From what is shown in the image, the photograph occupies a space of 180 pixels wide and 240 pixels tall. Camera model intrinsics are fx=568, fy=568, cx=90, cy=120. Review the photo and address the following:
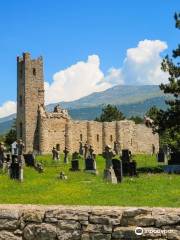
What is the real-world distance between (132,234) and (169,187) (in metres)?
12.2

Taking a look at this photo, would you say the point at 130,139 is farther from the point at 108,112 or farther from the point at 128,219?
the point at 128,219

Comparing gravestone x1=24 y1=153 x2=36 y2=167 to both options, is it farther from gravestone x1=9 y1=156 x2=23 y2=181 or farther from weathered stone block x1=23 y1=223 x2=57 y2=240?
weathered stone block x1=23 y1=223 x2=57 y2=240

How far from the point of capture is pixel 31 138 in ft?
245

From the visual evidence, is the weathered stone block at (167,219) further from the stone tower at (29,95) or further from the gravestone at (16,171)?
the stone tower at (29,95)

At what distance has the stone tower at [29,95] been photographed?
75.1m

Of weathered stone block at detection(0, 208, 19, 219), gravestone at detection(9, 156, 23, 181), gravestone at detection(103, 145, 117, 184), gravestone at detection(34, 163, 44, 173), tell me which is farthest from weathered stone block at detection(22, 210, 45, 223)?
gravestone at detection(34, 163, 44, 173)

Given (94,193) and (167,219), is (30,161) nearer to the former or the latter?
(94,193)

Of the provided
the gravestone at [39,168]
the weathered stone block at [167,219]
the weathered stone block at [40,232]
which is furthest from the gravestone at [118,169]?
the weathered stone block at [167,219]

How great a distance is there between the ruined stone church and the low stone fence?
62750 millimetres

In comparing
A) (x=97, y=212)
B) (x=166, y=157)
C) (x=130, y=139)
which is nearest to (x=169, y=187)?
(x=97, y=212)

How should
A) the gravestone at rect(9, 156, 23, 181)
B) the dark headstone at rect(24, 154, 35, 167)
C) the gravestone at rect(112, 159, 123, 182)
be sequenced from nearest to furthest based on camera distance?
1. the gravestone at rect(112, 159, 123, 182)
2. the gravestone at rect(9, 156, 23, 181)
3. the dark headstone at rect(24, 154, 35, 167)

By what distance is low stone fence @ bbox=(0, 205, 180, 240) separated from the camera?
9.20m

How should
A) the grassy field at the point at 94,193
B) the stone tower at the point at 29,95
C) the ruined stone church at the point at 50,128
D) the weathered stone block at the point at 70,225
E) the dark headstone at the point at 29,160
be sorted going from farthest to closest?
1. the stone tower at the point at 29,95
2. the ruined stone church at the point at 50,128
3. the dark headstone at the point at 29,160
4. the grassy field at the point at 94,193
5. the weathered stone block at the point at 70,225

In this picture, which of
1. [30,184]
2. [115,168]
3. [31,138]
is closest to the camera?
[30,184]
